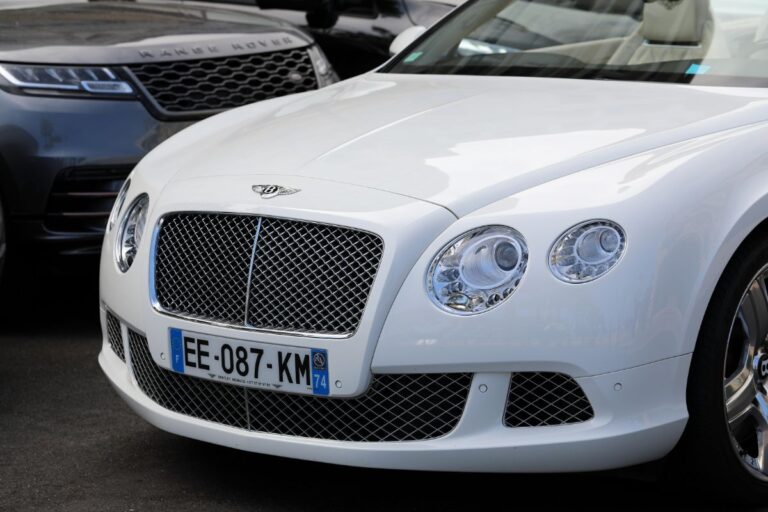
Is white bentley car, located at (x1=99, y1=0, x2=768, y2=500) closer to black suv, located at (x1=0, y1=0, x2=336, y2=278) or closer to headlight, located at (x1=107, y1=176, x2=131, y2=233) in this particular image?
headlight, located at (x1=107, y1=176, x2=131, y2=233)

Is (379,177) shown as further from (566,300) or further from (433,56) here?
(433,56)

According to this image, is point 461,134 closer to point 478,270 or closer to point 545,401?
point 478,270

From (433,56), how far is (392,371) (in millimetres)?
1957

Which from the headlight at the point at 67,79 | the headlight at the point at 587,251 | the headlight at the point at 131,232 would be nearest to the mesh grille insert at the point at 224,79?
the headlight at the point at 67,79

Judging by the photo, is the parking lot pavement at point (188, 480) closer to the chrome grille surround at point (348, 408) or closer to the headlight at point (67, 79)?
the chrome grille surround at point (348, 408)

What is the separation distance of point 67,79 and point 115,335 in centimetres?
176

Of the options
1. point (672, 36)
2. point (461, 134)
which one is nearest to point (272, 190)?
point (461, 134)

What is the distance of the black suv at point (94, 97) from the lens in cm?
545

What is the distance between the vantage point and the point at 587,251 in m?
3.37

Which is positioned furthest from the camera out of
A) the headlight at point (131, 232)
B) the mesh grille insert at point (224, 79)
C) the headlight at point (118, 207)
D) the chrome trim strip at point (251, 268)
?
the mesh grille insert at point (224, 79)

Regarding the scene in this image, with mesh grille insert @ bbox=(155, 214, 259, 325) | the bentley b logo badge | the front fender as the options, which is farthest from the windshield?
mesh grille insert @ bbox=(155, 214, 259, 325)

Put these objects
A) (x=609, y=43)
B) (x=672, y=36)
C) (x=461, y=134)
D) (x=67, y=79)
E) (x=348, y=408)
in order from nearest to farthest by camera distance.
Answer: (x=348, y=408)
(x=461, y=134)
(x=672, y=36)
(x=609, y=43)
(x=67, y=79)

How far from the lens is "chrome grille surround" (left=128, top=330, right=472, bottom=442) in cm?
347

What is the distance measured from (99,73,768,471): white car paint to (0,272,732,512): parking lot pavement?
236 millimetres
